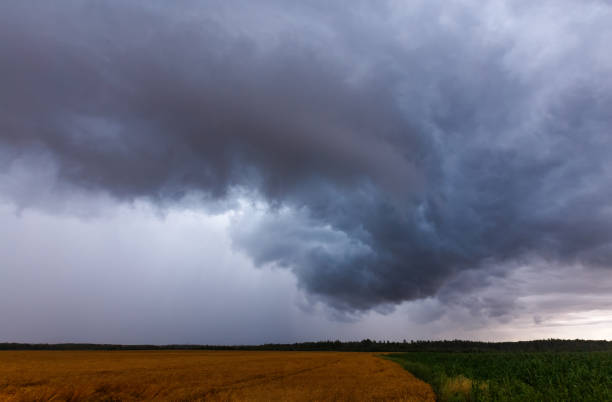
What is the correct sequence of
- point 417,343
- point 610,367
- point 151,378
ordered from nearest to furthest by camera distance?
1. point 151,378
2. point 610,367
3. point 417,343

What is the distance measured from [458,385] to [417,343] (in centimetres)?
17980

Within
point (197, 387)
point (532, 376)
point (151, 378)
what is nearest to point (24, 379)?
point (151, 378)

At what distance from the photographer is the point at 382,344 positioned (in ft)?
628

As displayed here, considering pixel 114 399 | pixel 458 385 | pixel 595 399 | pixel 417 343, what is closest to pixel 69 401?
pixel 114 399

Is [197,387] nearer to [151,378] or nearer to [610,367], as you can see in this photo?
[151,378]

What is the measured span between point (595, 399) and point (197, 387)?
18.1 metres

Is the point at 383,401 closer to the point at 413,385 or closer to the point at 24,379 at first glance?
the point at 413,385

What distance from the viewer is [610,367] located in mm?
29594

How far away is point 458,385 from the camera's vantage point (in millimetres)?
20344

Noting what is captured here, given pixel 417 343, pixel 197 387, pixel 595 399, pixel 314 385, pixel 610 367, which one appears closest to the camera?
pixel 595 399

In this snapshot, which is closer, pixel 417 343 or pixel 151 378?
pixel 151 378

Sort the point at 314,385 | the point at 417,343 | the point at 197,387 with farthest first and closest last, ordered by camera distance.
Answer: the point at 417,343, the point at 314,385, the point at 197,387

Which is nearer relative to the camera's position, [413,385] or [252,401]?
[252,401]

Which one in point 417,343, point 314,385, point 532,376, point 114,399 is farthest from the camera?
point 417,343
